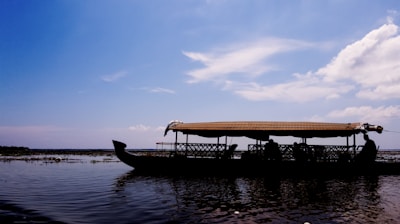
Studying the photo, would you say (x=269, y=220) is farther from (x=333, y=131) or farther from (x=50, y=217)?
(x=333, y=131)

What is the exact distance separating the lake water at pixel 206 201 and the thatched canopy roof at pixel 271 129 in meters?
3.49

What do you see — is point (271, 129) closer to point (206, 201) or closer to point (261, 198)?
point (261, 198)

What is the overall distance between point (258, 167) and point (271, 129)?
2804mm

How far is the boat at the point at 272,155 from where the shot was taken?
22484mm

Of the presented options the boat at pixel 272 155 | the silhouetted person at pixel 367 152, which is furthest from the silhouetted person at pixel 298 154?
the silhouetted person at pixel 367 152

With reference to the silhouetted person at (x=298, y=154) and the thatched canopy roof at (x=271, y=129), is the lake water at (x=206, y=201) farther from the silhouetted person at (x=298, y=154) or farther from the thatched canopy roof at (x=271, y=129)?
the thatched canopy roof at (x=271, y=129)

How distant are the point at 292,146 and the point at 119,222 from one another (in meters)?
16.1

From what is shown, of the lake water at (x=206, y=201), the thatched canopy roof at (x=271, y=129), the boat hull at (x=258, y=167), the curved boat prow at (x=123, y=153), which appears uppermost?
the thatched canopy roof at (x=271, y=129)

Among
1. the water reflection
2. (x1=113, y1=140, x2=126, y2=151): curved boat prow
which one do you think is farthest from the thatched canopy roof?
(x1=113, y1=140, x2=126, y2=151): curved boat prow

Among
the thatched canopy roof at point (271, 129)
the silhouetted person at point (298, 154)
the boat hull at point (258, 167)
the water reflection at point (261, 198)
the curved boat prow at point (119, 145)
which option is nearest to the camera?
the water reflection at point (261, 198)

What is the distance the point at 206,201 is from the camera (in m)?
13.6

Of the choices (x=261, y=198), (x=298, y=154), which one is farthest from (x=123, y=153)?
(x=261, y=198)

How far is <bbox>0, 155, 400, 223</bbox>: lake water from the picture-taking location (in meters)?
10.9

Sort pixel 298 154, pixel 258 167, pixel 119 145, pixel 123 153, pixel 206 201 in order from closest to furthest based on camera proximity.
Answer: pixel 206 201
pixel 258 167
pixel 298 154
pixel 123 153
pixel 119 145
